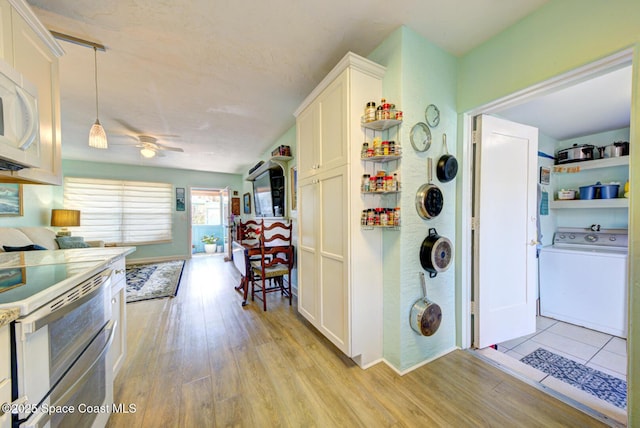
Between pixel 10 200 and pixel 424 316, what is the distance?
5902 millimetres

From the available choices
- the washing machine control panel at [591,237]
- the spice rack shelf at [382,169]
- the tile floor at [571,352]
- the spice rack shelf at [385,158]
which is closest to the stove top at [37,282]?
the spice rack shelf at [382,169]

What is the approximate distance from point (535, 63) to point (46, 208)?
7.50 m

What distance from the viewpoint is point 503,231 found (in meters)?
2.03

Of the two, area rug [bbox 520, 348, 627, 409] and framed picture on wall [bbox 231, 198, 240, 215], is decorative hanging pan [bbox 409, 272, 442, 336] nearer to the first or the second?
area rug [bbox 520, 348, 627, 409]

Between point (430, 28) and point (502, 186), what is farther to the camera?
point (502, 186)

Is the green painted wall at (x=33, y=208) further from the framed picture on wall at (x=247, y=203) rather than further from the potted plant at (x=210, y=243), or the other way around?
the framed picture on wall at (x=247, y=203)

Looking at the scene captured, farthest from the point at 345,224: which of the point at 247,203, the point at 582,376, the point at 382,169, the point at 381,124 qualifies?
the point at 247,203

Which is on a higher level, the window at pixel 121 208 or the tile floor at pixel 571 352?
the window at pixel 121 208

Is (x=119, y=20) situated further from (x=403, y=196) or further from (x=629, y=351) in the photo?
(x=629, y=351)

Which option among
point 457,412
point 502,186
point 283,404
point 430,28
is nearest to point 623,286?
point 502,186

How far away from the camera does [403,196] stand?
1.63 m

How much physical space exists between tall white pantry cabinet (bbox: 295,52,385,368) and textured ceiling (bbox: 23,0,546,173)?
0.28 meters

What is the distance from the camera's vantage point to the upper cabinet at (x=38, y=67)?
1128mm

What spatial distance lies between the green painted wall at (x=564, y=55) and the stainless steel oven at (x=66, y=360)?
8.11 ft
